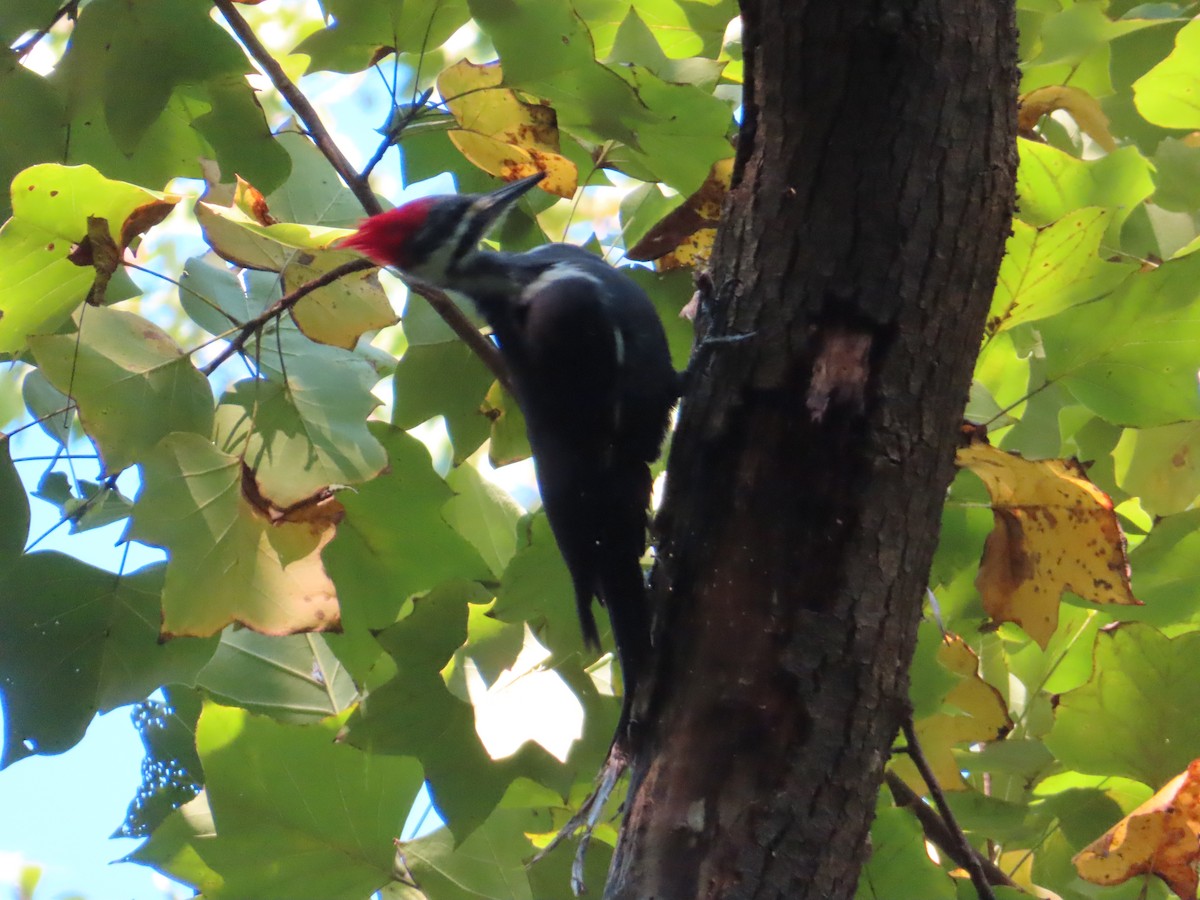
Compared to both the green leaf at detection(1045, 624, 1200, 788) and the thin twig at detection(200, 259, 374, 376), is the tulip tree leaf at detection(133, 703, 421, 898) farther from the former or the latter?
the green leaf at detection(1045, 624, 1200, 788)

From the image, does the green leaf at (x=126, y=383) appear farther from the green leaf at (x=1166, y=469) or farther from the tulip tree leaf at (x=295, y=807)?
the green leaf at (x=1166, y=469)

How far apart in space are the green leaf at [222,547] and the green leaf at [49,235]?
0.94 ft

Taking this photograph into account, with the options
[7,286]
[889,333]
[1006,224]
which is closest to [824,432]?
[889,333]

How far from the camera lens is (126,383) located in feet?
4.35

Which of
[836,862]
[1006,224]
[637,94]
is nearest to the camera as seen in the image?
[836,862]

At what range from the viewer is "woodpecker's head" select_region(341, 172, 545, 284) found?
5.95ft

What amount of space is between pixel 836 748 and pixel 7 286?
1.16 metres

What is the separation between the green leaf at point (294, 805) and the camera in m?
1.42

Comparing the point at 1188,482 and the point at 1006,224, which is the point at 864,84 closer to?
the point at 1006,224

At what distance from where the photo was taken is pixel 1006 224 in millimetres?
1244

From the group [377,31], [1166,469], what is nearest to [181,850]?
[377,31]

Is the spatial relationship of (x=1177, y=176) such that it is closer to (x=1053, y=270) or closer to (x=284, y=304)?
(x=1053, y=270)

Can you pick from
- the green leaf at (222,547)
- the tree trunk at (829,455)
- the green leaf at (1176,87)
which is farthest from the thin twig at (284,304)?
the green leaf at (1176,87)

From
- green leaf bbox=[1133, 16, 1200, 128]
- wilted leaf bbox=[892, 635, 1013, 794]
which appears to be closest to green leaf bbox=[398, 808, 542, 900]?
wilted leaf bbox=[892, 635, 1013, 794]
